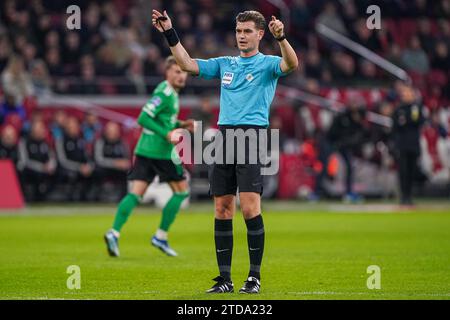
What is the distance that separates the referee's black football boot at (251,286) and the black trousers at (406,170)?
14.0 metres

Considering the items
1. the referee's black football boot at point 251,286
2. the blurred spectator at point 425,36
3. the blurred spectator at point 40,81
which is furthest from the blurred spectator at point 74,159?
the referee's black football boot at point 251,286

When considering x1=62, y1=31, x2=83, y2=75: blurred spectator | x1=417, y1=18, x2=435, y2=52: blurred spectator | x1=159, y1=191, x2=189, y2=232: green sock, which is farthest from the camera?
x1=417, y1=18, x2=435, y2=52: blurred spectator

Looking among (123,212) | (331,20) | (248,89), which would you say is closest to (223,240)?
(248,89)

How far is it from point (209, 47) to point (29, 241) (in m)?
12.5

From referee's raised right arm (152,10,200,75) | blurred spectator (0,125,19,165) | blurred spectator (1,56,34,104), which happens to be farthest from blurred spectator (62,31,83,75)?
referee's raised right arm (152,10,200,75)

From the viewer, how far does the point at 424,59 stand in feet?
92.0

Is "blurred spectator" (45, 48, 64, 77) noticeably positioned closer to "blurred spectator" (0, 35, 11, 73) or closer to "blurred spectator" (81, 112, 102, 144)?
"blurred spectator" (0, 35, 11, 73)

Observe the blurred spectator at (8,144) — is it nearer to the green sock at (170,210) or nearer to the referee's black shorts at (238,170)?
the green sock at (170,210)

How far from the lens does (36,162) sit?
24484 mm

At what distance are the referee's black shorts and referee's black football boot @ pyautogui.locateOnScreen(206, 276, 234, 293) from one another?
0.80 meters

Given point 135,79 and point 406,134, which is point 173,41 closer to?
point 406,134

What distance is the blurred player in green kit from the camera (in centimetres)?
1359
